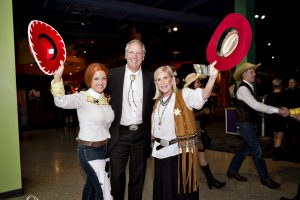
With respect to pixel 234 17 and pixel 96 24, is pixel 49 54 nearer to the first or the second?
pixel 234 17

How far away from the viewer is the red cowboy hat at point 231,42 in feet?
5.33

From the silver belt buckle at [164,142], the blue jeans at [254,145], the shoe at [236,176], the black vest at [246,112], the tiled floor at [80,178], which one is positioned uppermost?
the black vest at [246,112]

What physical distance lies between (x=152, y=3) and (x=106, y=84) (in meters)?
5.45

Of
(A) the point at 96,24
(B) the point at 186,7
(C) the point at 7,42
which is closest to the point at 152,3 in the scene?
(B) the point at 186,7

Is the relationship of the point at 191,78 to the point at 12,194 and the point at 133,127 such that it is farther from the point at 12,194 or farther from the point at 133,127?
the point at 12,194

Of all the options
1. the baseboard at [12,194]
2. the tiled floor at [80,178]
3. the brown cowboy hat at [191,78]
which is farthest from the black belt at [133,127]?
the baseboard at [12,194]

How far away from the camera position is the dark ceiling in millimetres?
6738

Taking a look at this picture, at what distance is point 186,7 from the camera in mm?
7414

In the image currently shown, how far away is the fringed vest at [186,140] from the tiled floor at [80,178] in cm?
119

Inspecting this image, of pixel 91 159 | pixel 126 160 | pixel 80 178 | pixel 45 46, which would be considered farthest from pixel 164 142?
pixel 80 178

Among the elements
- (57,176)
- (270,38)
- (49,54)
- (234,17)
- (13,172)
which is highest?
(270,38)

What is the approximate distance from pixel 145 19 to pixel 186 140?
6.02 meters

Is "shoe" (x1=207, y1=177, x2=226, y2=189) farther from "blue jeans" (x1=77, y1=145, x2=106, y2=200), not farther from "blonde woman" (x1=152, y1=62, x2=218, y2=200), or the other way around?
"blue jeans" (x1=77, y1=145, x2=106, y2=200)

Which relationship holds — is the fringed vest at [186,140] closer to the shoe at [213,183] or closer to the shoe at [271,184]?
the shoe at [213,183]
